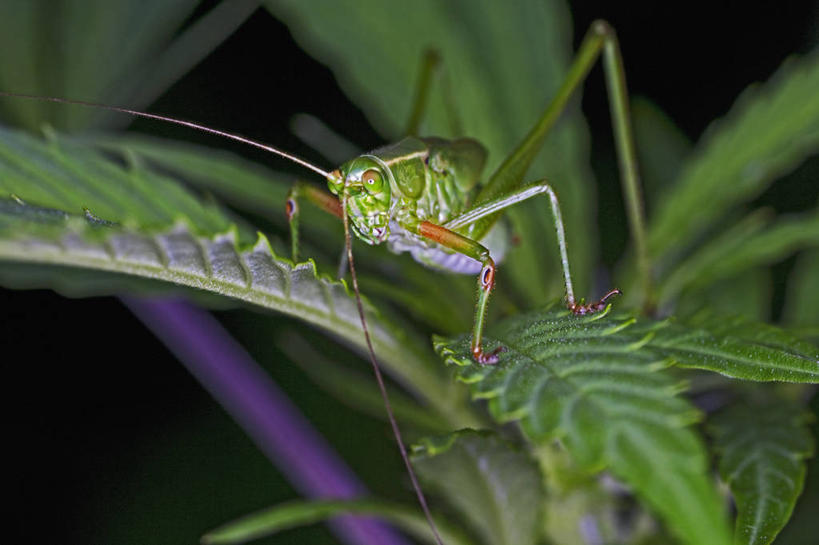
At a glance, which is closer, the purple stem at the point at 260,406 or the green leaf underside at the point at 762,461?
the green leaf underside at the point at 762,461

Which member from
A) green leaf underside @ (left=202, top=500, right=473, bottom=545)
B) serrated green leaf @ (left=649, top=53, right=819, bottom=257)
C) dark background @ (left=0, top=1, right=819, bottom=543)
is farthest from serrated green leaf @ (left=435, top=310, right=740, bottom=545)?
dark background @ (left=0, top=1, right=819, bottom=543)

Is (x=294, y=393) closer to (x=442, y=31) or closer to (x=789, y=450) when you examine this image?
(x=442, y=31)

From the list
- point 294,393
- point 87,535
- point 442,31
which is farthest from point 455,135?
point 87,535

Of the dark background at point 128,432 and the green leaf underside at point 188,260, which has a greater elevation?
the dark background at point 128,432

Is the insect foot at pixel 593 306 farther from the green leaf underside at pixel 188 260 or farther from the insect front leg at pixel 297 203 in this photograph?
the insect front leg at pixel 297 203

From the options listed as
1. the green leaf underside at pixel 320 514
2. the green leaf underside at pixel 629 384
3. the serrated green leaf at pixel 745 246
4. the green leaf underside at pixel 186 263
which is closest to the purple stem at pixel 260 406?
the green leaf underside at pixel 320 514
